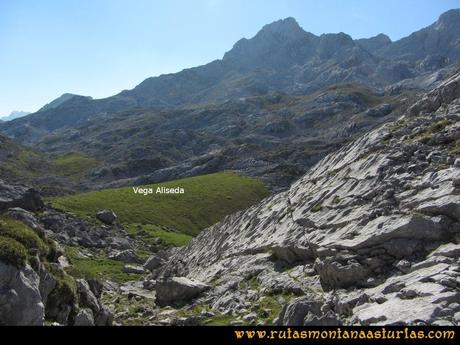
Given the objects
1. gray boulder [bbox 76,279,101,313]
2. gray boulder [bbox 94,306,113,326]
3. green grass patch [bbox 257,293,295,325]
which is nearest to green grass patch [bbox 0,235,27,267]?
gray boulder [bbox 76,279,101,313]

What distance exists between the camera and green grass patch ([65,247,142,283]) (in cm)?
6650

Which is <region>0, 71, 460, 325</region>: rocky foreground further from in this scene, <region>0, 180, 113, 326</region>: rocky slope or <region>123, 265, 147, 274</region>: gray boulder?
<region>123, 265, 147, 274</region>: gray boulder

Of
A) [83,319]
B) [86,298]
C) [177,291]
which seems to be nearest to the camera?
[83,319]

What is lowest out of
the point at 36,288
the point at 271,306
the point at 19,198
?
the point at 271,306

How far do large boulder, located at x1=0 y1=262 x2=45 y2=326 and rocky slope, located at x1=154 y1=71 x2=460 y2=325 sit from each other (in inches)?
512

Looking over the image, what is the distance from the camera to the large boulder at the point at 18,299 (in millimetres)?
21766

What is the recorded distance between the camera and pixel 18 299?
73.2 ft

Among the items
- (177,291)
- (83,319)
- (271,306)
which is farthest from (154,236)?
(83,319)

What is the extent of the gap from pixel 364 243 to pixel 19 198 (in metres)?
79.8

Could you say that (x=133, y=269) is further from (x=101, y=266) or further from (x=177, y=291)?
(x=177, y=291)

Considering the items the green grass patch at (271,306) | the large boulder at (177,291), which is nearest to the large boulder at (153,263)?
the large boulder at (177,291)

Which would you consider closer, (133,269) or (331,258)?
(331,258)

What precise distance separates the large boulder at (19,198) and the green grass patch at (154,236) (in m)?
21.9
